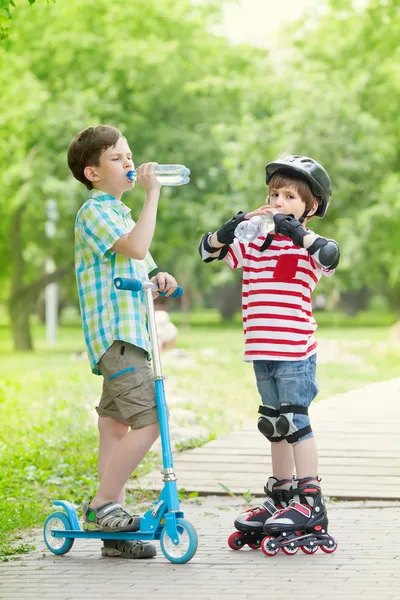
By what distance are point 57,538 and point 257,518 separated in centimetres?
86

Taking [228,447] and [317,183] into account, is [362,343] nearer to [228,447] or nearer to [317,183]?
[228,447]

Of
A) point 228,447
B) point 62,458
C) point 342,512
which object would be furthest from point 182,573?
point 62,458

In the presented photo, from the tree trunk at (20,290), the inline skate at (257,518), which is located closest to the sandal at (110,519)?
the inline skate at (257,518)

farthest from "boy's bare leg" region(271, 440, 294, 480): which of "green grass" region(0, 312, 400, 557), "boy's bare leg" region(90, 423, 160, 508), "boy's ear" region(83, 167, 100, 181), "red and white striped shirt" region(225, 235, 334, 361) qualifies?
"boy's ear" region(83, 167, 100, 181)

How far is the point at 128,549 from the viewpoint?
467 centimetres

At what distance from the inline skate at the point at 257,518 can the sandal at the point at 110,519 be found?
0.47 m

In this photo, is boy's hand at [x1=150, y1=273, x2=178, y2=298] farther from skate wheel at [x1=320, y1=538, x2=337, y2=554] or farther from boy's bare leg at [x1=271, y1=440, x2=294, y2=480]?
skate wheel at [x1=320, y1=538, x2=337, y2=554]

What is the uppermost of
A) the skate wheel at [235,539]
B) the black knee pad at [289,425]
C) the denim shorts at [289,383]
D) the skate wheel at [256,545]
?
the denim shorts at [289,383]

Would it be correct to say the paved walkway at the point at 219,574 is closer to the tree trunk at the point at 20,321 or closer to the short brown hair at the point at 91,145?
the short brown hair at the point at 91,145

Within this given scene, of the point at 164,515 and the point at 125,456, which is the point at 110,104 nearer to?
the point at 125,456

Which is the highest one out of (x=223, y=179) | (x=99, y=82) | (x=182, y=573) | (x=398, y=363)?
(x=99, y=82)

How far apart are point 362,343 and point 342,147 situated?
6.74 m

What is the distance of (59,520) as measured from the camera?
4852 mm

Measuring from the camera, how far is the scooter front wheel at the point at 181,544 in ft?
14.4
